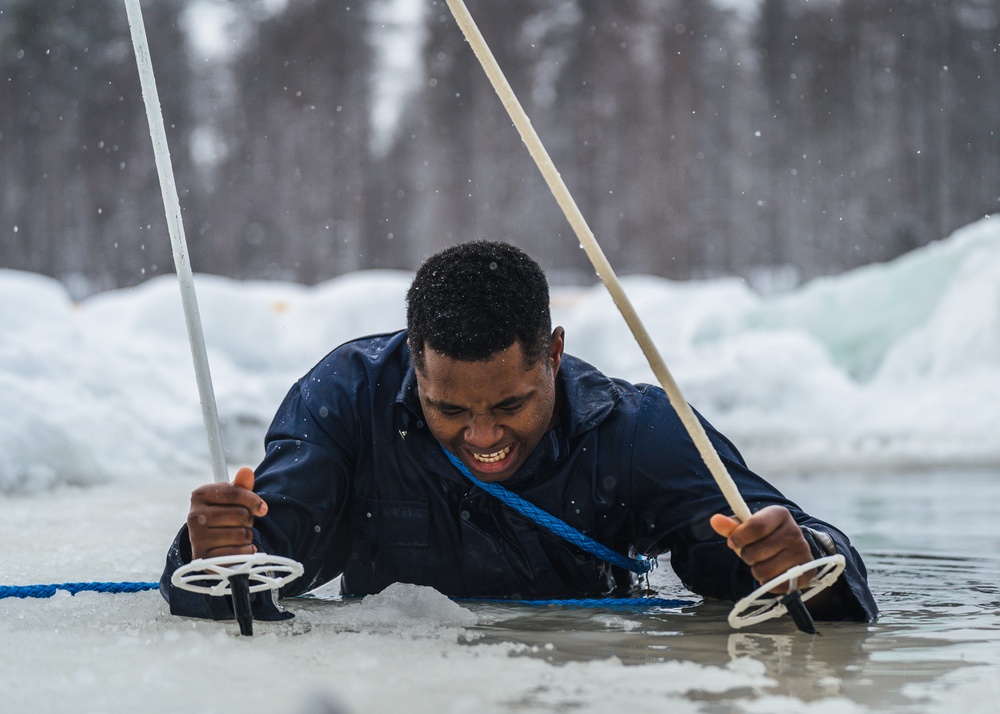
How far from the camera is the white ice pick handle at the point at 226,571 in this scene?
172 cm

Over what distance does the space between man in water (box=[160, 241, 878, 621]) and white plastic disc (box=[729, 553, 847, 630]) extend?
0.14 feet

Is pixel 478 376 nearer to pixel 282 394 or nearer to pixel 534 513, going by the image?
pixel 534 513

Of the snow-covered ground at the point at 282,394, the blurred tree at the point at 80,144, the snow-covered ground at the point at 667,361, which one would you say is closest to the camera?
the snow-covered ground at the point at 282,394

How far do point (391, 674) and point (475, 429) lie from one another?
1.67ft

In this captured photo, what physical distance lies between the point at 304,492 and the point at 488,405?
37cm

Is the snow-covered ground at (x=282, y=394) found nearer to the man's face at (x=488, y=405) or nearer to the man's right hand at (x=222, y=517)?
the man's right hand at (x=222, y=517)

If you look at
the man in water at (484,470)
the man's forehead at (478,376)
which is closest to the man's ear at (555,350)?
the man in water at (484,470)

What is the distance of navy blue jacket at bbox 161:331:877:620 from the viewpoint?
2125 millimetres

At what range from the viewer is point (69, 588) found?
223cm

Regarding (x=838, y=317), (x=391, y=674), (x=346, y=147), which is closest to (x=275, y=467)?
(x=391, y=674)

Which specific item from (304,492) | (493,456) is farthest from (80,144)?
(493,456)

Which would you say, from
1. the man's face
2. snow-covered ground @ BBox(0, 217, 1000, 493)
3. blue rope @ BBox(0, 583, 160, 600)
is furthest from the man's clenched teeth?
snow-covered ground @ BBox(0, 217, 1000, 493)

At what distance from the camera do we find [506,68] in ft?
46.3

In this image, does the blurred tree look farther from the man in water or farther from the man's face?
the man's face
